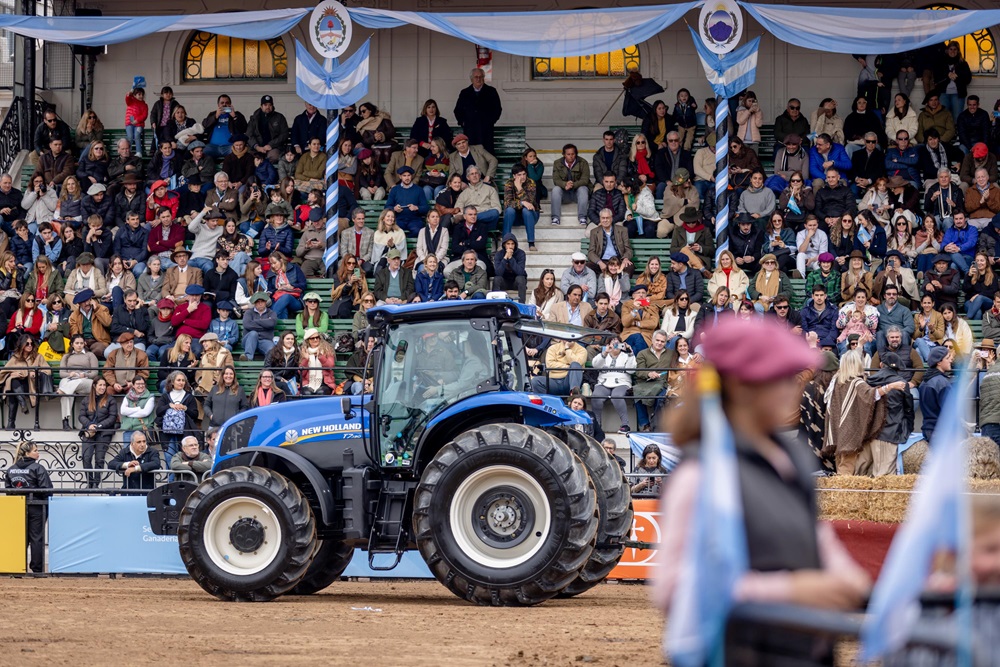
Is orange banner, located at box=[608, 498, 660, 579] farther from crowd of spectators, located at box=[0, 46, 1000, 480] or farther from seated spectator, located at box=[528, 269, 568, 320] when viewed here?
seated spectator, located at box=[528, 269, 568, 320]

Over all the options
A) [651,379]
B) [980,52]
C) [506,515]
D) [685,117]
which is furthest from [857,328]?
[980,52]

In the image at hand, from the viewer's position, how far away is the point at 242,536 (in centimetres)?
1241

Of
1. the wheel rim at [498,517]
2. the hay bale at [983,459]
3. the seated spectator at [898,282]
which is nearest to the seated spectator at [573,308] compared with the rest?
the seated spectator at [898,282]

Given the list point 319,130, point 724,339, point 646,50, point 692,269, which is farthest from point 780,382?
point 646,50

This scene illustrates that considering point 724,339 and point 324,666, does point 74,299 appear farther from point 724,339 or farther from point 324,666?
point 724,339

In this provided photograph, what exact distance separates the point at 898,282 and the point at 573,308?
436 cm

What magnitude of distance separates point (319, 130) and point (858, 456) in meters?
12.1

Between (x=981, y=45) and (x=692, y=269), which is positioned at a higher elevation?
(x=981, y=45)

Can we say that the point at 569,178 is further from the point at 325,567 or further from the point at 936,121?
the point at 325,567

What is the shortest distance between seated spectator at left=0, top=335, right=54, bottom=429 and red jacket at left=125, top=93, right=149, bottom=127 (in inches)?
270

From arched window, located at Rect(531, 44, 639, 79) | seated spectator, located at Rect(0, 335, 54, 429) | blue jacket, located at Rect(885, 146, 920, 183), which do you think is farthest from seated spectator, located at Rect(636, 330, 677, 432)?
arched window, located at Rect(531, 44, 639, 79)

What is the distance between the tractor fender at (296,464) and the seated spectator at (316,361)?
18.9 ft

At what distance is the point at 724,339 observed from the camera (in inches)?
140

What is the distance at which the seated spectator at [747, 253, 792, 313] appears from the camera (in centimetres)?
1966
